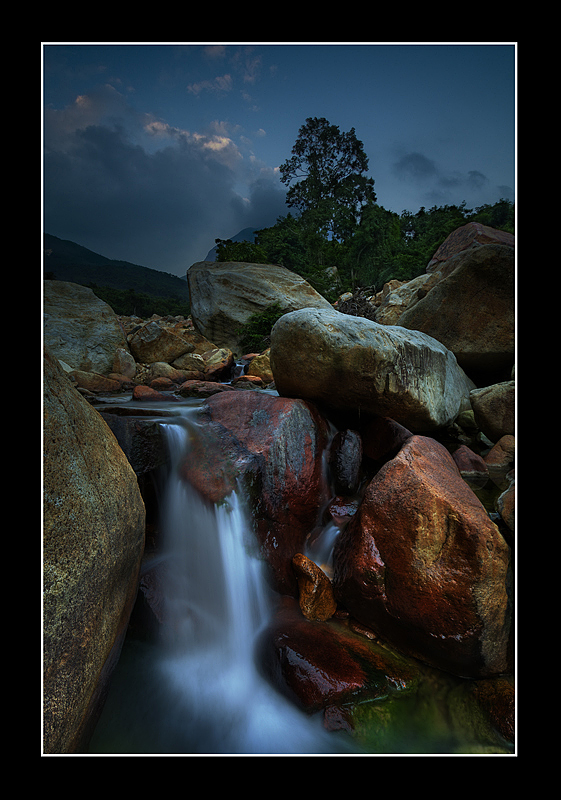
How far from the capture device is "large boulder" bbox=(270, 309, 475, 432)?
3.14 metres

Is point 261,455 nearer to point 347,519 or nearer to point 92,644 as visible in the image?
point 347,519

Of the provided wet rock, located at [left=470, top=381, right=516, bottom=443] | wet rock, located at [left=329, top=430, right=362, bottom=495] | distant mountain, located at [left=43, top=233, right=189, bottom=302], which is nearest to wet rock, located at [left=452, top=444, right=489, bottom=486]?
wet rock, located at [left=470, top=381, right=516, bottom=443]

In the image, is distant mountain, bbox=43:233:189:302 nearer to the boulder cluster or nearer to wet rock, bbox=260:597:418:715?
the boulder cluster

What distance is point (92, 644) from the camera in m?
1.48

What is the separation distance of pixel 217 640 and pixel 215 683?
0.26 meters

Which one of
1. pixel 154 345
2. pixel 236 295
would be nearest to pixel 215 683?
pixel 154 345

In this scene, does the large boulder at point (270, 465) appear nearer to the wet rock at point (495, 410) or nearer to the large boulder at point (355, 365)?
the large boulder at point (355, 365)

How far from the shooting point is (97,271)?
9.46 feet

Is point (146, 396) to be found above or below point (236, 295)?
below

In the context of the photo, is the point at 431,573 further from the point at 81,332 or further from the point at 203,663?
the point at 81,332

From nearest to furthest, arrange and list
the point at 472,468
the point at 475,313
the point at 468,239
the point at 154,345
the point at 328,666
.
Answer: the point at 328,666
the point at 472,468
the point at 475,313
the point at 468,239
the point at 154,345

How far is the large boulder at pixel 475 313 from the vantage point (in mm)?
4297
